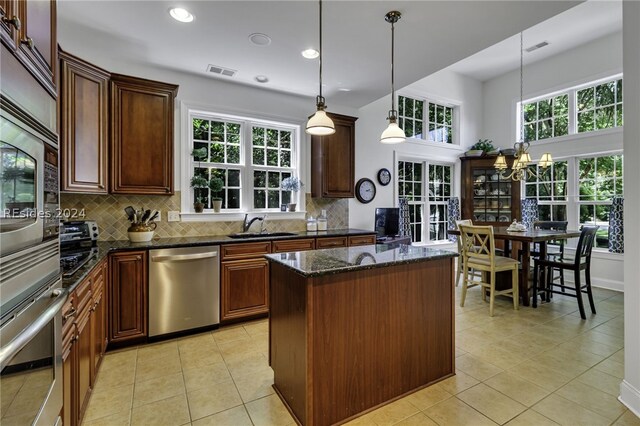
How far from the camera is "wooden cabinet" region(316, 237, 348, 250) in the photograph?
150 inches

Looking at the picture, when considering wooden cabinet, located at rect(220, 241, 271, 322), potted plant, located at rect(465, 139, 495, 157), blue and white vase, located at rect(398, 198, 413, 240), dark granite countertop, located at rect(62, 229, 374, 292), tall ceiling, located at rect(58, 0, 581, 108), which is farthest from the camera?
potted plant, located at rect(465, 139, 495, 157)

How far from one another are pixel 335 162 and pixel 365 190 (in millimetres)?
937

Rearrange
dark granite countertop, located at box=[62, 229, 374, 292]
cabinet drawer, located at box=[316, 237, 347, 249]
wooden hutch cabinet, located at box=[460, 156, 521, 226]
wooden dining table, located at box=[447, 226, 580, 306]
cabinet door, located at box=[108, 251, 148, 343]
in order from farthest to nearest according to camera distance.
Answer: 1. wooden hutch cabinet, located at box=[460, 156, 521, 226]
2. cabinet drawer, located at box=[316, 237, 347, 249]
3. wooden dining table, located at box=[447, 226, 580, 306]
4. cabinet door, located at box=[108, 251, 148, 343]
5. dark granite countertop, located at box=[62, 229, 374, 292]

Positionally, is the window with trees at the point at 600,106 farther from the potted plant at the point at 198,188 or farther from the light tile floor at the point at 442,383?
the potted plant at the point at 198,188

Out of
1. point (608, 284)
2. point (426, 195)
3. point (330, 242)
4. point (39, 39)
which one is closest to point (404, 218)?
point (426, 195)

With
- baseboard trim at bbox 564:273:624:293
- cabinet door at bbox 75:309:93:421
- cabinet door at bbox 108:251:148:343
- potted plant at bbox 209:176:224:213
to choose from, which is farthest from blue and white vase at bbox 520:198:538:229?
cabinet door at bbox 75:309:93:421

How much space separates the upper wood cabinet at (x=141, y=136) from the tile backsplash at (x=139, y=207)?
35 cm

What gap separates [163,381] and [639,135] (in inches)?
142

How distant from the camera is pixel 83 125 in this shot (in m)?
2.67

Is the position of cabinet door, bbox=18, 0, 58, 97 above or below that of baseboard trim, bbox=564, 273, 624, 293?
above

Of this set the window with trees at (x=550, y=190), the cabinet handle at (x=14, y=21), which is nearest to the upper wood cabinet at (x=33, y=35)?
the cabinet handle at (x=14, y=21)

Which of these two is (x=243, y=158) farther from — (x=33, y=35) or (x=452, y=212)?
(x=452, y=212)

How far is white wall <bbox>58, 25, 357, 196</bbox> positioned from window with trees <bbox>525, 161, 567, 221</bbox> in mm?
3794

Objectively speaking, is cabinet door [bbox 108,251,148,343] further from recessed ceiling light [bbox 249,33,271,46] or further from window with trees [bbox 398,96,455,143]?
window with trees [bbox 398,96,455,143]
